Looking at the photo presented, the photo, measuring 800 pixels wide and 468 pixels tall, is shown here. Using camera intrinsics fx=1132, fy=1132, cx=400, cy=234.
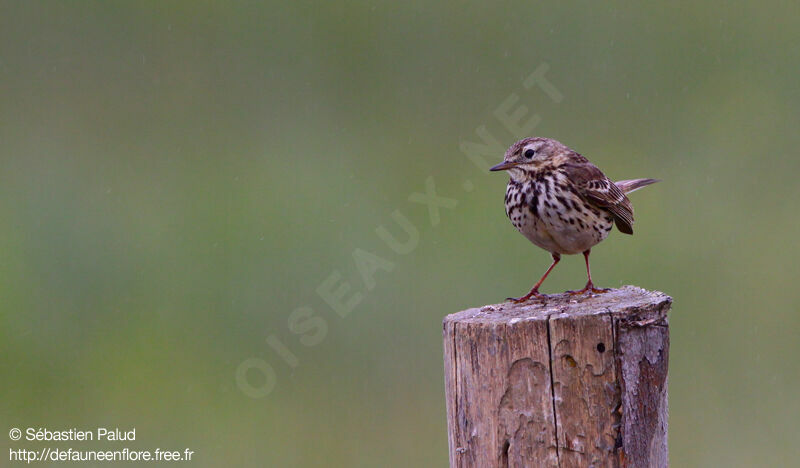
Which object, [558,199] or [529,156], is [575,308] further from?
[529,156]

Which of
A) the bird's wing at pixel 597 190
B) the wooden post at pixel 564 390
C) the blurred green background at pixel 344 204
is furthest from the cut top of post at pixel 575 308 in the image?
the blurred green background at pixel 344 204

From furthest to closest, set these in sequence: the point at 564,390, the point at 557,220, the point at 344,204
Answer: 1. the point at 344,204
2. the point at 557,220
3. the point at 564,390

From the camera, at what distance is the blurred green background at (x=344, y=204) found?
1062cm

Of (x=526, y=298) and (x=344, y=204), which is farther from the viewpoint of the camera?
(x=344, y=204)

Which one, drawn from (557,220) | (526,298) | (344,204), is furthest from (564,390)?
(344,204)

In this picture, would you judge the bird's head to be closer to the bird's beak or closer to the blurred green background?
the bird's beak

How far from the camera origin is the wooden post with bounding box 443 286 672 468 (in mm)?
4559

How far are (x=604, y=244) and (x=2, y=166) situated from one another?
7.16 metres

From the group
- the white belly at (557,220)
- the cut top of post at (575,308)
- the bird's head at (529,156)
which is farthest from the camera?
the bird's head at (529,156)

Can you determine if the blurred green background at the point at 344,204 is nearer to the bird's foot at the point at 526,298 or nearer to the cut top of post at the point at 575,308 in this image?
the bird's foot at the point at 526,298

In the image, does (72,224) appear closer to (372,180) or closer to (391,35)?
(372,180)

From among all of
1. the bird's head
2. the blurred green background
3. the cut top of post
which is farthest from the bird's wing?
the blurred green background

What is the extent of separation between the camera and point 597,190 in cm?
685

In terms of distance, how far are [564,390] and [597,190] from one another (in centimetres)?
250
